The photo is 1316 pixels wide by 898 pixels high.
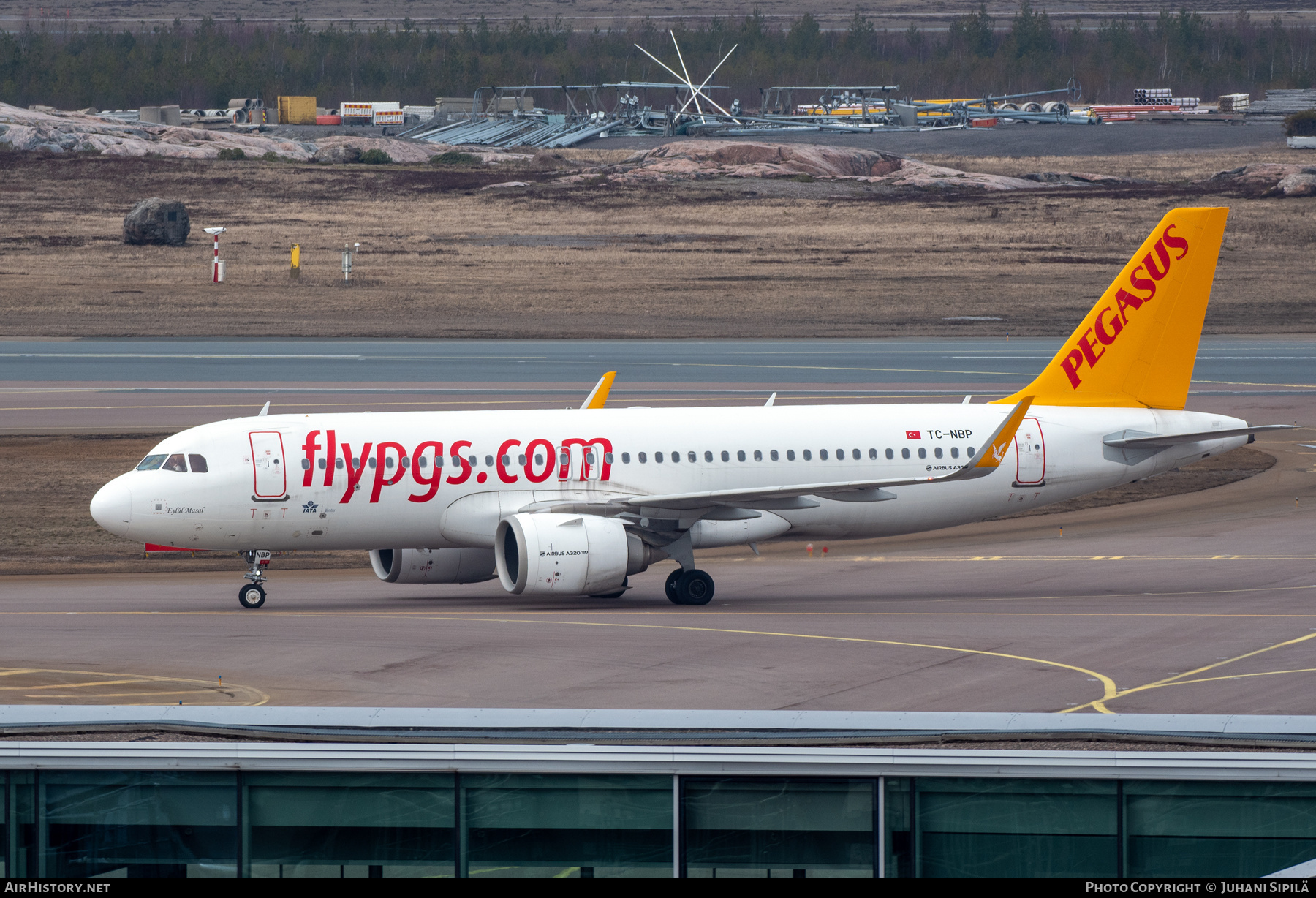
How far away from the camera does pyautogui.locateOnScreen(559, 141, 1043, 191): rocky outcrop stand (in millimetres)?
142000

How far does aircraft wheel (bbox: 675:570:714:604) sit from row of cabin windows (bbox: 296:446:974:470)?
2.63 m

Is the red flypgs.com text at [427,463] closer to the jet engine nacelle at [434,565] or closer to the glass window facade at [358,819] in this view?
the jet engine nacelle at [434,565]

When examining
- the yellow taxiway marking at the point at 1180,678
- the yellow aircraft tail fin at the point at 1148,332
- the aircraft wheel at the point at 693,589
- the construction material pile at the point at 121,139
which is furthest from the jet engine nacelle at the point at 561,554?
the construction material pile at the point at 121,139

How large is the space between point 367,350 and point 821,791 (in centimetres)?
6941

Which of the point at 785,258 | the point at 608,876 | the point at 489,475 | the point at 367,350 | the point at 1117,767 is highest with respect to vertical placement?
the point at 785,258

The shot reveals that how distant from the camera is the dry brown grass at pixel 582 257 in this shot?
3565 inches

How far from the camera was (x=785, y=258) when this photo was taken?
11062 centimetres

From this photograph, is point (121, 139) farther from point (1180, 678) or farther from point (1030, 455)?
point (1180, 678)

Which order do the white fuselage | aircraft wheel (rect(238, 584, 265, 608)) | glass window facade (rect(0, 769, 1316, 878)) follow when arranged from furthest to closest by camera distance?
aircraft wheel (rect(238, 584, 265, 608))
the white fuselage
glass window facade (rect(0, 769, 1316, 878))

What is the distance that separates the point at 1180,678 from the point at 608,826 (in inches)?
761

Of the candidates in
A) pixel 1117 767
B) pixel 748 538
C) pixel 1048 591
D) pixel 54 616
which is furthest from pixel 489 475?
pixel 1117 767

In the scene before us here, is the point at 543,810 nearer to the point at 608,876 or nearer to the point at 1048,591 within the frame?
the point at 608,876

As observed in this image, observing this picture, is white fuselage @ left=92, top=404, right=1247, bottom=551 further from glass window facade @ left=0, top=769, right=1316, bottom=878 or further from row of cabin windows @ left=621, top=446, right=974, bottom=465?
glass window facade @ left=0, top=769, right=1316, bottom=878

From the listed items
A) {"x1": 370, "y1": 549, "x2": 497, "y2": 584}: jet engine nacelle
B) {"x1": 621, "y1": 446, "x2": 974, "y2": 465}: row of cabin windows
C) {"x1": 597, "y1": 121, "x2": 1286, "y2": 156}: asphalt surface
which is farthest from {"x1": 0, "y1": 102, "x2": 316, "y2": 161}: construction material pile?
{"x1": 621, "y1": 446, "x2": 974, "y2": 465}: row of cabin windows
